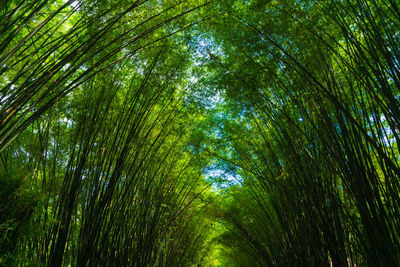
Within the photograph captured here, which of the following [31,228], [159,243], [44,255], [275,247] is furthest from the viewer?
[275,247]

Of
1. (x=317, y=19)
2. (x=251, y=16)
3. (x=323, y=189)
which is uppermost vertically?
(x=251, y=16)

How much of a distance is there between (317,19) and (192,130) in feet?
11.8

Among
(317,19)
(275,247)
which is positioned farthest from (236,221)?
(317,19)

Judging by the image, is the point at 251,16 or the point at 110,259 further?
the point at 110,259

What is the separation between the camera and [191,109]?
4984 mm

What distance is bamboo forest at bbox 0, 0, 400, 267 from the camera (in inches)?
83.2

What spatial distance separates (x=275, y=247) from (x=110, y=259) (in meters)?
5.53

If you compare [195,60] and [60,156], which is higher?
[195,60]

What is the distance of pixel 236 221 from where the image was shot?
33.4ft

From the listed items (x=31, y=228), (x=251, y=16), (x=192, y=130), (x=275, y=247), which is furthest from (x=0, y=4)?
(x=275, y=247)

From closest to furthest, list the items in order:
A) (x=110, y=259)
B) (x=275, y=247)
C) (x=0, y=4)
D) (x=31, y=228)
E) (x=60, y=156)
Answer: (x=0, y=4) → (x=31, y=228) → (x=110, y=259) → (x=60, y=156) → (x=275, y=247)

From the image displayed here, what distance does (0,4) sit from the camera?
1417mm

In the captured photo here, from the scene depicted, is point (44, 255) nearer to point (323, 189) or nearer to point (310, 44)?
point (323, 189)

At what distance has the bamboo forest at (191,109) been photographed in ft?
6.93
